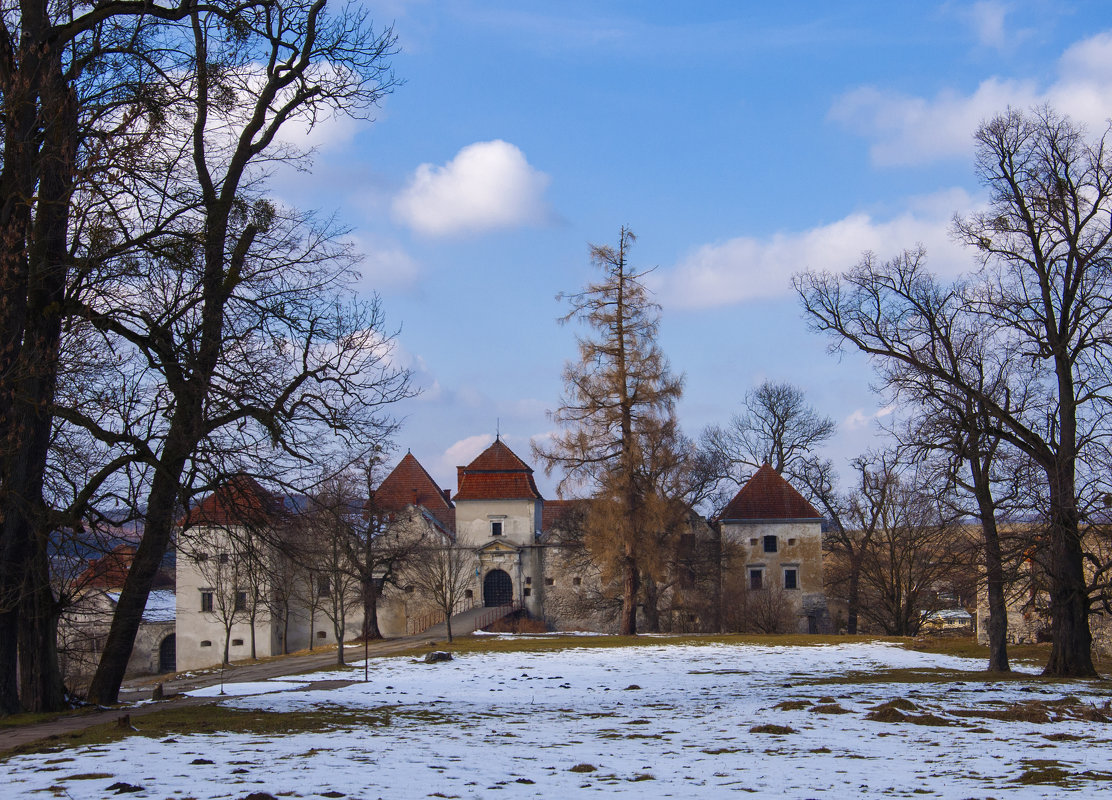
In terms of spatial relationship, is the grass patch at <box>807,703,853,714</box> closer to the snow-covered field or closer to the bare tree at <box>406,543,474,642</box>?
the snow-covered field

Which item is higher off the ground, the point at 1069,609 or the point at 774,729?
the point at 1069,609

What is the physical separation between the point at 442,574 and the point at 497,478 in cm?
1468

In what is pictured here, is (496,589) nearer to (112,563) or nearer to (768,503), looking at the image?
(768,503)

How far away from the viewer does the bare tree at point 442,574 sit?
35.9m

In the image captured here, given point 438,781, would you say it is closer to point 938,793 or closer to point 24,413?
point 938,793

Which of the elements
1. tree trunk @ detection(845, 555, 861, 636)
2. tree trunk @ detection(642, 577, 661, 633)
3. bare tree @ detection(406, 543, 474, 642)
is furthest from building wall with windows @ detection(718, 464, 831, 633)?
bare tree @ detection(406, 543, 474, 642)

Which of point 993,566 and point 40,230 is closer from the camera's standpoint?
point 40,230

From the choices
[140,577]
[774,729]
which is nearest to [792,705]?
[774,729]

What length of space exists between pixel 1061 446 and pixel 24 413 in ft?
62.7

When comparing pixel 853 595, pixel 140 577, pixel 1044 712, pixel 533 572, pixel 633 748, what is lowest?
pixel 853 595

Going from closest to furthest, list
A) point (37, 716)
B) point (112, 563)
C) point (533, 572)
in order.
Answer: point (37, 716)
point (112, 563)
point (533, 572)

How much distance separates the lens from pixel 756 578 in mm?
48375

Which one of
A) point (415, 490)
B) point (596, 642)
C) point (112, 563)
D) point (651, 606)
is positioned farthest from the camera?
point (415, 490)

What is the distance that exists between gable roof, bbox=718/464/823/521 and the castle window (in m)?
2.66
